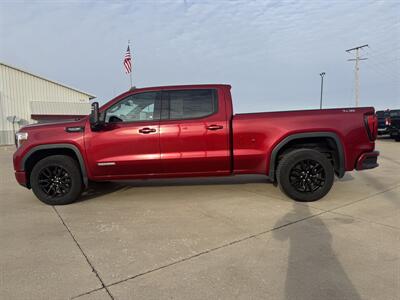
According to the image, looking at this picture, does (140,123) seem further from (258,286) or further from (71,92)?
(71,92)

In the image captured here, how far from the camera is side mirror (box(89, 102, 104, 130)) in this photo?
5.27 metres

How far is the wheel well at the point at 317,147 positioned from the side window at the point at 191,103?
4.52ft

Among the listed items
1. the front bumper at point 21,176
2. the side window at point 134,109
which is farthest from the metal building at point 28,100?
the side window at point 134,109

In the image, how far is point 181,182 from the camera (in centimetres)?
726

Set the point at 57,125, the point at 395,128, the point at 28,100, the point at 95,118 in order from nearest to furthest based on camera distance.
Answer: the point at 95,118 < the point at 57,125 < the point at 395,128 < the point at 28,100

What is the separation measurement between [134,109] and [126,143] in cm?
61

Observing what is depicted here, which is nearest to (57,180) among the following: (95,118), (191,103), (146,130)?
(95,118)

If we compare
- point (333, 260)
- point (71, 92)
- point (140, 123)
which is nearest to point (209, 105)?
point (140, 123)

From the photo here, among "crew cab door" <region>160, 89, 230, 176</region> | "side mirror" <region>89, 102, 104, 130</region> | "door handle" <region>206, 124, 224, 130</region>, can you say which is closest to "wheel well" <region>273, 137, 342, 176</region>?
"crew cab door" <region>160, 89, 230, 176</region>

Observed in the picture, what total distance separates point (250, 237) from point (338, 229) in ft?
3.84

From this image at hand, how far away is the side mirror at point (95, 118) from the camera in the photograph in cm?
527

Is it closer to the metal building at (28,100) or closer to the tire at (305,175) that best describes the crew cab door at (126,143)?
the tire at (305,175)

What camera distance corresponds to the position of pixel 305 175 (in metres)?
5.46

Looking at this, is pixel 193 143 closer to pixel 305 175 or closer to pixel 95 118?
pixel 95 118
